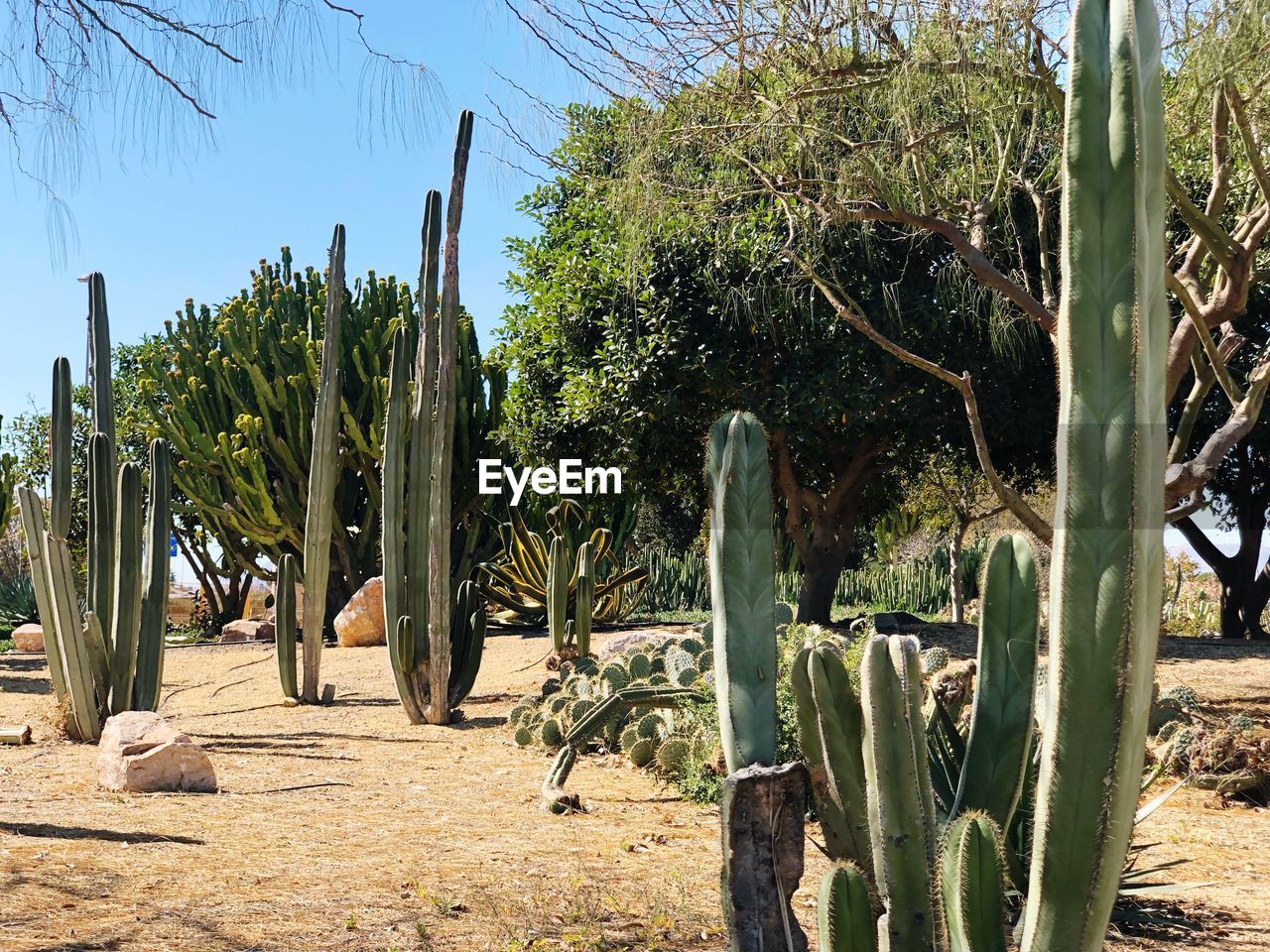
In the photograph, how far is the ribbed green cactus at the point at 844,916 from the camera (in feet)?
7.14

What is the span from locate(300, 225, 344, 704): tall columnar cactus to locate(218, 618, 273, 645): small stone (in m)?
6.99

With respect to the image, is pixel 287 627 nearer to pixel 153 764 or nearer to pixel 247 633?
pixel 153 764

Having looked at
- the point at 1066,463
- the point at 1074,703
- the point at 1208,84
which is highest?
the point at 1208,84

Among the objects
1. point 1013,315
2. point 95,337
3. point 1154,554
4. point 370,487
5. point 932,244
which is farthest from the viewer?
point 370,487

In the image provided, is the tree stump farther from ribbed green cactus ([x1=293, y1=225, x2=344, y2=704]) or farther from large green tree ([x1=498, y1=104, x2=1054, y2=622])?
large green tree ([x1=498, y1=104, x2=1054, y2=622])

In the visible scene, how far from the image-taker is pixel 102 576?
6.79m

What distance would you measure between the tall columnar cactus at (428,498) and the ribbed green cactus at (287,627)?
1.19 m

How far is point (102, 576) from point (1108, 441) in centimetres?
648

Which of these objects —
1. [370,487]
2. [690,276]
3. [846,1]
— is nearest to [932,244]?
[690,276]

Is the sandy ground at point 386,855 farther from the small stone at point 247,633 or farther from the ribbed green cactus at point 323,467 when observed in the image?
the small stone at point 247,633

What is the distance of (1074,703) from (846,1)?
184 inches

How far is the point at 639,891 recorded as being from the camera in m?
3.74

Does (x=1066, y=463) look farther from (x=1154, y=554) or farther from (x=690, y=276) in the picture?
(x=690, y=276)

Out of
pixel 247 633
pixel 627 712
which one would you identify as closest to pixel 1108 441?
pixel 627 712
